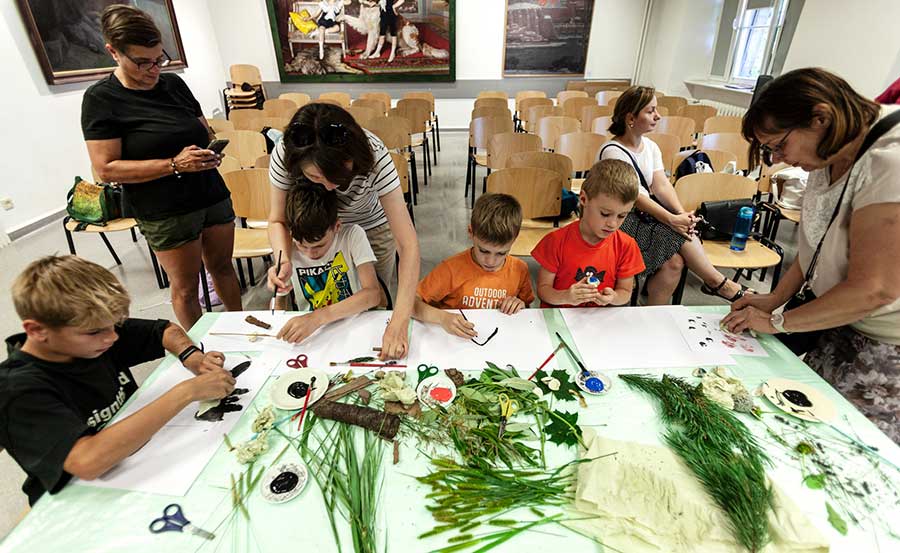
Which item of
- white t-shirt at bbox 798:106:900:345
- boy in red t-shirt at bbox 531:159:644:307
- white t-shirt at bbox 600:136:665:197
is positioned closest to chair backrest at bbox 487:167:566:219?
white t-shirt at bbox 600:136:665:197

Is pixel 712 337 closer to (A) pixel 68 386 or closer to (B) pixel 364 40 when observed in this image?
(A) pixel 68 386

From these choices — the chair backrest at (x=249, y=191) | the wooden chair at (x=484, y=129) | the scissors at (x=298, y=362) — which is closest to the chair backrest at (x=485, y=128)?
the wooden chair at (x=484, y=129)

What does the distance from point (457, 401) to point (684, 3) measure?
26.7ft

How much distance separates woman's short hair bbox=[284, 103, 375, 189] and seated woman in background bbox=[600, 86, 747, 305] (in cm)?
163

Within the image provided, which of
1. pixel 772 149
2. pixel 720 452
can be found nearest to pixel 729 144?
pixel 772 149

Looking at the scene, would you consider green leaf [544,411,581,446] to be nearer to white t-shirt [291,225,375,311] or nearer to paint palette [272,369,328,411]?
paint palette [272,369,328,411]

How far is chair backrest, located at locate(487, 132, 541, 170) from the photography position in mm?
3697

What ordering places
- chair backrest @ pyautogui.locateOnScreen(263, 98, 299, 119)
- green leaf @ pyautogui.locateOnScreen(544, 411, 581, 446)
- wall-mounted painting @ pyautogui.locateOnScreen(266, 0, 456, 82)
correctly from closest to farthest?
green leaf @ pyautogui.locateOnScreen(544, 411, 581, 446) → chair backrest @ pyautogui.locateOnScreen(263, 98, 299, 119) → wall-mounted painting @ pyautogui.locateOnScreen(266, 0, 456, 82)

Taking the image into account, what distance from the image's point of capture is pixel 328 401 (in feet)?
3.64

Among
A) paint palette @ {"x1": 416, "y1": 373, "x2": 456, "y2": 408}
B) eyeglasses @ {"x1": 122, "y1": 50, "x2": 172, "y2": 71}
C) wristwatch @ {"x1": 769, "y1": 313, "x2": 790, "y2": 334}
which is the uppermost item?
eyeglasses @ {"x1": 122, "y1": 50, "x2": 172, "y2": 71}

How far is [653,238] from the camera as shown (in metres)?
2.55

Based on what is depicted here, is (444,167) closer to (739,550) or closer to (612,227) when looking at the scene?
(612,227)

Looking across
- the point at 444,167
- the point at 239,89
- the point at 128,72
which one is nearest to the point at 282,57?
the point at 239,89

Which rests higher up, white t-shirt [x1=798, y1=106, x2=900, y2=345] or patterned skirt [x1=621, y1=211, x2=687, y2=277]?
white t-shirt [x1=798, y1=106, x2=900, y2=345]
